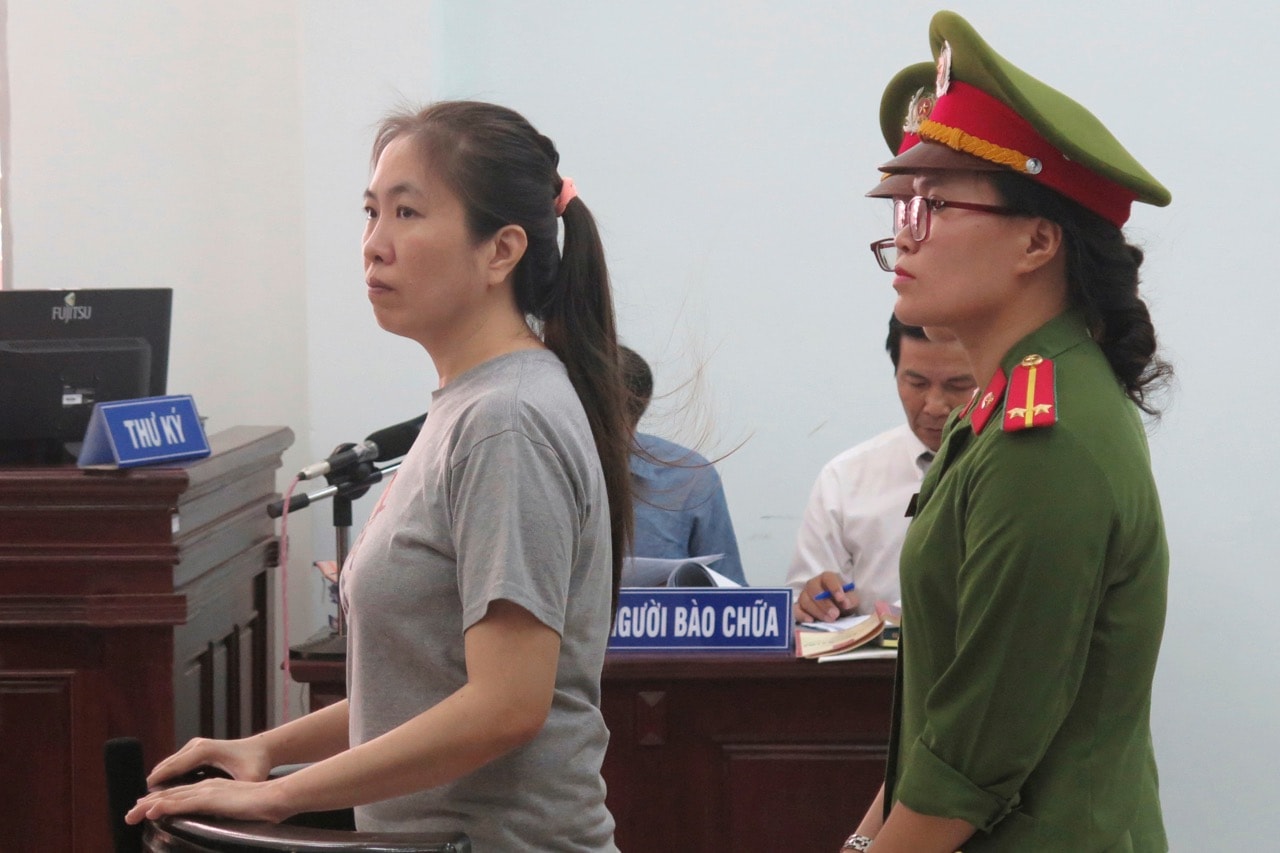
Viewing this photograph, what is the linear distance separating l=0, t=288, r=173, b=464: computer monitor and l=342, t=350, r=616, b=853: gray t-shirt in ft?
5.13

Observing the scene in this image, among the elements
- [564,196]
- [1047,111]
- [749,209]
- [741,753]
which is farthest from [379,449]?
[749,209]

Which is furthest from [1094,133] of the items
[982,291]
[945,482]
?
[945,482]

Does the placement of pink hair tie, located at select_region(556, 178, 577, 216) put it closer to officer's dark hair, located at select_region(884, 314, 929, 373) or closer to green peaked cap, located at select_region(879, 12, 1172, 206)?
green peaked cap, located at select_region(879, 12, 1172, 206)

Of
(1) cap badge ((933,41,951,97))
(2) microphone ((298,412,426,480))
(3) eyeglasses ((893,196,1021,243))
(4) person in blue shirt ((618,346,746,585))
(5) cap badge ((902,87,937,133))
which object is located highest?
(1) cap badge ((933,41,951,97))

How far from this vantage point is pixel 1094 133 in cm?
112

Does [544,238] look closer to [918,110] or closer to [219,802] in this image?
[918,110]

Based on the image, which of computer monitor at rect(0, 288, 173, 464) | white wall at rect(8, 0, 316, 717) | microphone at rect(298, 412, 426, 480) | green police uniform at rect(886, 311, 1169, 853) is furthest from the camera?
white wall at rect(8, 0, 316, 717)

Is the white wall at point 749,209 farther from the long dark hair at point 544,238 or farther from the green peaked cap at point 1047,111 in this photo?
the green peaked cap at point 1047,111

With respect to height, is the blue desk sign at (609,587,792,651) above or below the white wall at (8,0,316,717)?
below

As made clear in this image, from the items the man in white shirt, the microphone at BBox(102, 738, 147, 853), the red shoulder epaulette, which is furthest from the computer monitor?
the red shoulder epaulette

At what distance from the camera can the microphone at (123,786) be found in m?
1.17

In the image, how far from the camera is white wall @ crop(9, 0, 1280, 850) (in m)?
3.39

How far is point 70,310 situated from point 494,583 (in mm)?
1759

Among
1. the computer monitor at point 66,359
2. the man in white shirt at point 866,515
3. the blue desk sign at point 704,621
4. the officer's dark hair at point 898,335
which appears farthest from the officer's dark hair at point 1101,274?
the computer monitor at point 66,359
